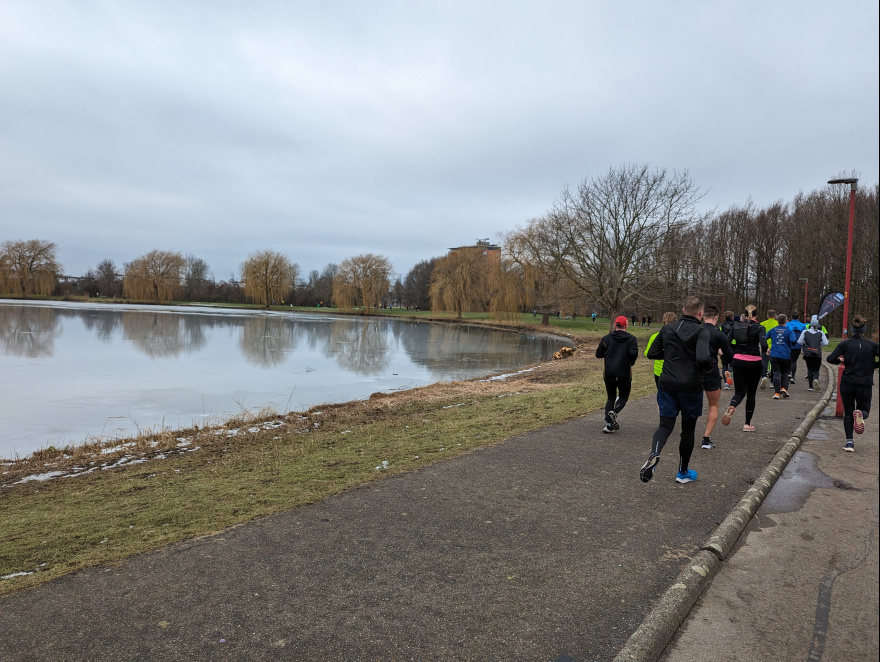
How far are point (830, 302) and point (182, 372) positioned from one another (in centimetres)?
1873

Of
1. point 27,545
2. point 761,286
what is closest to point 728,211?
point 761,286

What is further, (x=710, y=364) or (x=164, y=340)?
(x=164, y=340)

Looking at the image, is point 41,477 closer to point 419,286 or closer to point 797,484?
point 797,484

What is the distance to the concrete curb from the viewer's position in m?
3.18

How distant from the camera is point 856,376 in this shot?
25.1ft

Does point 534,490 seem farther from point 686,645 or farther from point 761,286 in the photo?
point 761,286

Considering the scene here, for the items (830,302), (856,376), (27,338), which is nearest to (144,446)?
(856,376)

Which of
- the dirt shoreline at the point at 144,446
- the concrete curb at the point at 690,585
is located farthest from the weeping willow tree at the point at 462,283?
the concrete curb at the point at 690,585

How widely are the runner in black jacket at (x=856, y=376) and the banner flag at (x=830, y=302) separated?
159 inches

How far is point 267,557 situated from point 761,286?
181 feet

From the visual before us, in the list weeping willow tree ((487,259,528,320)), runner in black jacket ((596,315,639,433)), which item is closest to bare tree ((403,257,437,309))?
weeping willow tree ((487,259,528,320))

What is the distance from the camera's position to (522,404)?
1202 centimetres

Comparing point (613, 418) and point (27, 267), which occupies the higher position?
point (27, 267)

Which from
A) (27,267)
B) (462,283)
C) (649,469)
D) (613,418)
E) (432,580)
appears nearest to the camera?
(432,580)
